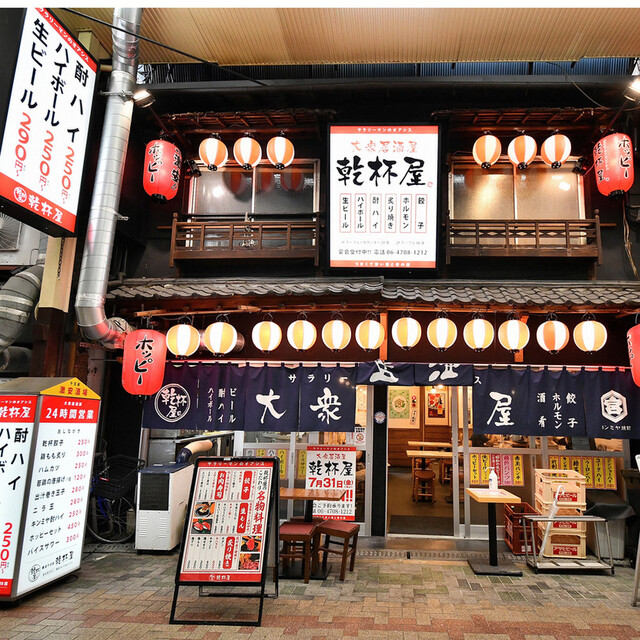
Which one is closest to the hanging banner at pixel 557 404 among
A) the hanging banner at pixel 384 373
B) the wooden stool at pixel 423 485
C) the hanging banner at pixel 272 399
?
the hanging banner at pixel 384 373

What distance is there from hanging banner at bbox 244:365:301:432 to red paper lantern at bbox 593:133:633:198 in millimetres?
Result: 7405

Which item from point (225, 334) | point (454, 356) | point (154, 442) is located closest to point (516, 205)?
point (454, 356)

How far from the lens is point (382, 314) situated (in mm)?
10711

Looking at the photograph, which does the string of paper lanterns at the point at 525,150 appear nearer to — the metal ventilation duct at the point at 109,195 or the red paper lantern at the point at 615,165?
the red paper lantern at the point at 615,165

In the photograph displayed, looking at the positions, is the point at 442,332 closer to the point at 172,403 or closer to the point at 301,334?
the point at 301,334

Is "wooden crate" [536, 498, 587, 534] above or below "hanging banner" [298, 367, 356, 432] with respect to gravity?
below

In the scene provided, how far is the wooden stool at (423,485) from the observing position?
14172 mm

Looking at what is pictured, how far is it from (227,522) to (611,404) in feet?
25.4

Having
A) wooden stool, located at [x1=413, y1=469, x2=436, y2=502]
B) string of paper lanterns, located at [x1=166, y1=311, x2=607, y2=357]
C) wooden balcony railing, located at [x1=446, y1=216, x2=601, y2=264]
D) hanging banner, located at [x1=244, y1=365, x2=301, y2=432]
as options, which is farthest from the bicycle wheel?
wooden balcony railing, located at [x1=446, y1=216, x2=601, y2=264]

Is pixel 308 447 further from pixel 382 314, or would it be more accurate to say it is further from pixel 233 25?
pixel 233 25

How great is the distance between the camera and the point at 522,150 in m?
10.0

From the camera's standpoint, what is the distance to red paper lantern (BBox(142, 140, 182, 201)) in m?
10.4

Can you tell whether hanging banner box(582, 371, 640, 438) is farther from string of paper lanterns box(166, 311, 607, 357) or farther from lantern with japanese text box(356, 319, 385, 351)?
lantern with japanese text box(356, 319, 385, 351)

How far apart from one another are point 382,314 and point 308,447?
11.3 ft
